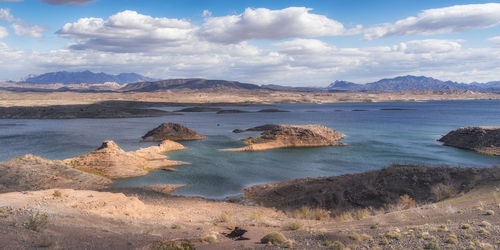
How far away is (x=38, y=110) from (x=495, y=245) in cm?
15051

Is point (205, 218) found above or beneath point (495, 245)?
beneath

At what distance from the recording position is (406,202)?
76.5 ft

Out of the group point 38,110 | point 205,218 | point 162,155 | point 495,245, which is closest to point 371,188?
point 205,218

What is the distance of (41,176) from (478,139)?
6238 centimetres

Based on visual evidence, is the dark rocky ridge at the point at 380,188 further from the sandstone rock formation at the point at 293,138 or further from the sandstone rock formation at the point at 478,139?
the sandstone rock formation at the point at 478,139

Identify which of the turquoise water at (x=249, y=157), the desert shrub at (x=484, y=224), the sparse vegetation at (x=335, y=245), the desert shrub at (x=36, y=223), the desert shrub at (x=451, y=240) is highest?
the desert shrub at (x=451, y=240)

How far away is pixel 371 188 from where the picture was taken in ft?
87.5

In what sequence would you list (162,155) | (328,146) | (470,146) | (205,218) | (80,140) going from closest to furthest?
(205,218) → (162,155) → (470,146) → (328,146) → (80,140)

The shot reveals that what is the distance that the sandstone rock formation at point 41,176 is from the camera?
31219 mm

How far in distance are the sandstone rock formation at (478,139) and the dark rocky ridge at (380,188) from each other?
1247 inches

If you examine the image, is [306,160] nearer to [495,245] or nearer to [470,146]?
[470,146]

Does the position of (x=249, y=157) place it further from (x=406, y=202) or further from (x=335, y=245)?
(x=335, y=245)

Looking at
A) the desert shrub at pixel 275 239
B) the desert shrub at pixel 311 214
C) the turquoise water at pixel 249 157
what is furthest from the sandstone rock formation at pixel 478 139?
the desert shrub at pixel 275 239

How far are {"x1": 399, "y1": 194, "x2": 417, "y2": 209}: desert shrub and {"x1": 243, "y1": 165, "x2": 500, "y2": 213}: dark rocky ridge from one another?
761mm
